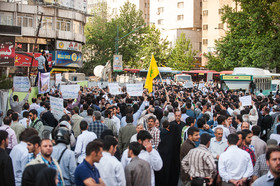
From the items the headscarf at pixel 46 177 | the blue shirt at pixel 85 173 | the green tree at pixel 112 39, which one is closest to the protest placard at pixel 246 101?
the blue shirt at pixel 85 173

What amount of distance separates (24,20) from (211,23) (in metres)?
40.9

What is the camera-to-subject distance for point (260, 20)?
47.0 m

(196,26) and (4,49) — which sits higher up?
(196,26)

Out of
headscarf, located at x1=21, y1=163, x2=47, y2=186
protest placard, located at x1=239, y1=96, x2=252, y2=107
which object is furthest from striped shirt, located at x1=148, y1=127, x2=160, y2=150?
protest placard, located at x1=239, y1=96, x2=252, y2=107

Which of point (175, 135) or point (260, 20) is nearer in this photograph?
point (175, 135)

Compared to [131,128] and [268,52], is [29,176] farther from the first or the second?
[268,52]

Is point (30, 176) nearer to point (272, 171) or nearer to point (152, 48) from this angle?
point (272, 171)

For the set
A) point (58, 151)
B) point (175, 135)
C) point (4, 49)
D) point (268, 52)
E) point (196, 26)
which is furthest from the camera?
point (196, 26)

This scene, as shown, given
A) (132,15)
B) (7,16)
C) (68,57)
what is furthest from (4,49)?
(132,15)

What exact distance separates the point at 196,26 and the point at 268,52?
41817 millimetres

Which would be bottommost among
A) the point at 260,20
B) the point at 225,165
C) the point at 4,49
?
the point at 225,165

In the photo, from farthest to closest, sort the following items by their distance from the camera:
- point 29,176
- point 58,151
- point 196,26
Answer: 1. point 196,26
2. point 58,151
3. point 29,176

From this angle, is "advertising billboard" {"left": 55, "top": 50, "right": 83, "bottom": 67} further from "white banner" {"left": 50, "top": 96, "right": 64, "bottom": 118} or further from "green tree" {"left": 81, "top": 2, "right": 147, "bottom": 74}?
"white banner" {"left": 50, "top": 96, "right": 64, "bottom": 118}

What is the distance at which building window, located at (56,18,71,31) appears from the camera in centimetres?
5253
